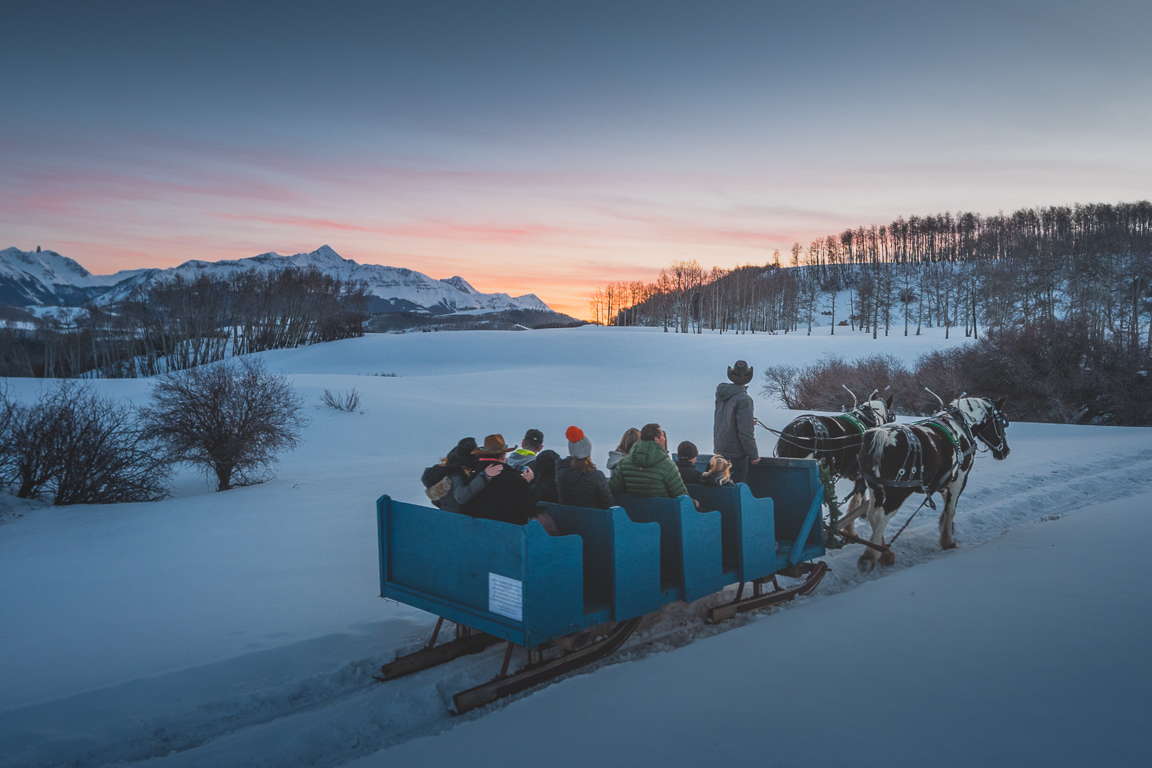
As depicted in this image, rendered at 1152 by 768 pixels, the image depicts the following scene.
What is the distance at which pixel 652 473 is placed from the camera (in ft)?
19.2

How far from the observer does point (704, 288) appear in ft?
324

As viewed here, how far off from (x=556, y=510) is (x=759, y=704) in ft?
7.19

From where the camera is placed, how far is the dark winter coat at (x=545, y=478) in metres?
5.88

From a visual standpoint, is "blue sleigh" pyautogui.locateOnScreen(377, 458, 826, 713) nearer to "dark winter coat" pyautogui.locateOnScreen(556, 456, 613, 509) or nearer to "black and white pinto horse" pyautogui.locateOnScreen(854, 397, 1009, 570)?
"dark winter coat" pyautogui.locateOnScreen(556, 456, 613, 509)

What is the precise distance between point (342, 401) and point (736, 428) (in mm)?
24513

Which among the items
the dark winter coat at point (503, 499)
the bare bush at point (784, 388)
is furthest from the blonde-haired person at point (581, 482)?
the bare bush at point (784, 388)

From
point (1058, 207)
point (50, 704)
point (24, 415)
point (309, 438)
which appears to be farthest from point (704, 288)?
point (50, 704)

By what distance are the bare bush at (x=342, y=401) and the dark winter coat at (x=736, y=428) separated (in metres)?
23.3

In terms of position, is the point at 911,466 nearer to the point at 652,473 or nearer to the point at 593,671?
the point at 652,473

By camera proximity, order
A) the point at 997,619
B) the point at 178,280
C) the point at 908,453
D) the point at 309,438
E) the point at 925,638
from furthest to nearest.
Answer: the point at 178,280
the point at 309,438
the point at 908,453
the point at 997,619
the point at 925,638

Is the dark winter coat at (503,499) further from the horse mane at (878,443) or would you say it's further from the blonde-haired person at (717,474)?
the horse mane at (878,443)

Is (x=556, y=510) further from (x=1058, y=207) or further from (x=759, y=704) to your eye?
(x=1058, y=207)

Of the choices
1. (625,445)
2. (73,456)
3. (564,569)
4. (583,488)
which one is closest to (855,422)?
(625,445)

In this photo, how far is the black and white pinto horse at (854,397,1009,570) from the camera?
27.0 ft
